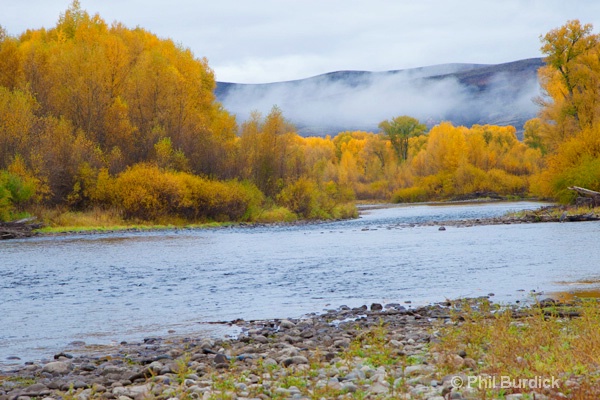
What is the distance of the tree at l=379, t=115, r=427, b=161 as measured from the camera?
501 ft

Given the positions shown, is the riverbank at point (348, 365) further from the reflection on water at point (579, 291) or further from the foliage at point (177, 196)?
the foliage at point (177, 196)

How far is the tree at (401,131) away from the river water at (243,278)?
390 feet

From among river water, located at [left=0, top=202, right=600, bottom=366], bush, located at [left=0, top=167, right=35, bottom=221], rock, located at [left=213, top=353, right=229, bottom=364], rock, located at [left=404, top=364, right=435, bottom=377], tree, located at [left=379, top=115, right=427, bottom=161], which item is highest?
tree, located at [left=379, top=115, right=427, bottom=161]

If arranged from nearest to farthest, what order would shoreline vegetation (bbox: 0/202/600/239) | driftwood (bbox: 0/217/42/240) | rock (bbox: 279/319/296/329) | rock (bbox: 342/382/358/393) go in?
rock (bbox: 342/382/358/393) → rock (bbox: 279/319/296/329) → driftwood (bbox: 0/217/42/240) → shoreline vegetation (bbox: 0/202/600/239)

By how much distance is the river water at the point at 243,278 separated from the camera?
1431 cm

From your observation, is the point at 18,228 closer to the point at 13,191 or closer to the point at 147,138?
the point at 13,191

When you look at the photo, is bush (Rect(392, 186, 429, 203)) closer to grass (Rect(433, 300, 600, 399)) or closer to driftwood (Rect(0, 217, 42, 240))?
driftwood (Rect(0, 217, 42, 240))

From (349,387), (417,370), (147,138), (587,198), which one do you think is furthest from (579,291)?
(147,138)

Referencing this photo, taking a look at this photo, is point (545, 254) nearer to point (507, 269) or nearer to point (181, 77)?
point (507, 269)

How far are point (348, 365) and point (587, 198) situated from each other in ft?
138

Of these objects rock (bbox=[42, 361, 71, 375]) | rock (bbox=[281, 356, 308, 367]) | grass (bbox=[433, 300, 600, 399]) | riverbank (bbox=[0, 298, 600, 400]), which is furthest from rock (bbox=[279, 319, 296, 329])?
rock (bbox=[42, 361, 71, 375])

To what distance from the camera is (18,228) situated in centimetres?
4350

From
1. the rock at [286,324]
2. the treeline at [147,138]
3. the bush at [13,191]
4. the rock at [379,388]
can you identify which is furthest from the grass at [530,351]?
the treeline at [147,138]

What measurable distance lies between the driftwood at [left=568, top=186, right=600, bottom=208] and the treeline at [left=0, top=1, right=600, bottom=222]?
176 cm
